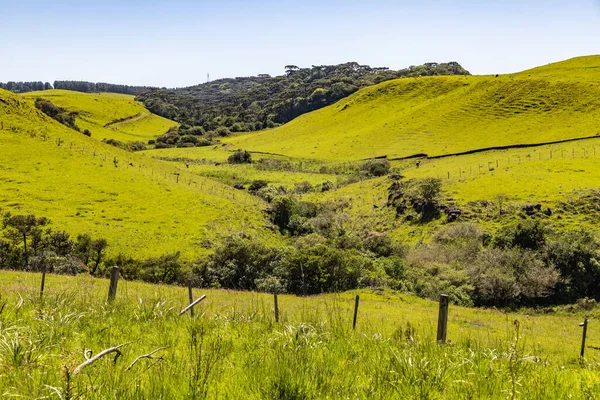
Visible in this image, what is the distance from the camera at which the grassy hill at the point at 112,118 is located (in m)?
151

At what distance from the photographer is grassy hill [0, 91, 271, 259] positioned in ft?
145

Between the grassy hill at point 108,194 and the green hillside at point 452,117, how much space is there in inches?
1941

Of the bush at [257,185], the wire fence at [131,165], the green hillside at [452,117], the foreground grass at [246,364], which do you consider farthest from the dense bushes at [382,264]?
the green hillside at [452,117]

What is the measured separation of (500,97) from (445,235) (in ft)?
251

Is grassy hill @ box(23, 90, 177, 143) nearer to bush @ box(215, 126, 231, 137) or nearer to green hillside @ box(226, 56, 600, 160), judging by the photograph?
bush @ box(215, 126, 231, 137)

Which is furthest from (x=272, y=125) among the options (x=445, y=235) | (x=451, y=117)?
(x=445, y=235)

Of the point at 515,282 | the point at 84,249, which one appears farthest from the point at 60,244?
the point at 515,282

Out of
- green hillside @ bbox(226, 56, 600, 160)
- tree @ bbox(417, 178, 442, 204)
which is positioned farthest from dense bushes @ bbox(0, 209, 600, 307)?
green hillside @ bbox(226, 56, 600, 160)

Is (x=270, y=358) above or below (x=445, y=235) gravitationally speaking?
above

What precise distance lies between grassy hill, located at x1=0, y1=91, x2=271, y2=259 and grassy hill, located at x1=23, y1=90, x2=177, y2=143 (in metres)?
79.6

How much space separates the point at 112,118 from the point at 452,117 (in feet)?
454

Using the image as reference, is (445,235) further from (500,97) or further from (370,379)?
(500,97)

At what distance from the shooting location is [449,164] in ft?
237

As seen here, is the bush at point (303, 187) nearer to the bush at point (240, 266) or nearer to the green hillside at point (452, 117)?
A: the green hillside at point (452, 117)
